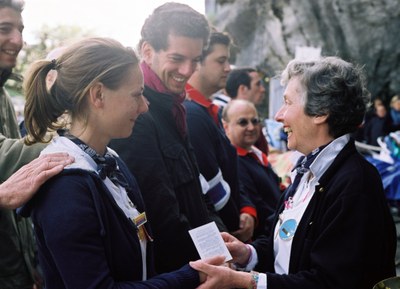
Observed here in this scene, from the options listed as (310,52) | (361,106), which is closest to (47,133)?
(361,106)

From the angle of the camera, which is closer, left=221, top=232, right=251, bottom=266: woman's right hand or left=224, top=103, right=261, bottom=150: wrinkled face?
left=221, top=232, right=251, bottom=266: woman's right hand

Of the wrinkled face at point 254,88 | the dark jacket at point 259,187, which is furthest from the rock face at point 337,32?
the dark jacket at point 259,187

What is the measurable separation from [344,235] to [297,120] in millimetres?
586

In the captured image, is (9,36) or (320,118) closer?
(320,118)

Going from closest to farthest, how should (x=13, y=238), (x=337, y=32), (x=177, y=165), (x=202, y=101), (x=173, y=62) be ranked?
(x=177, y=165)
(x=13, y=238)
(x=173, y=62)
(x=202, y=101)
(x=337, y=32)

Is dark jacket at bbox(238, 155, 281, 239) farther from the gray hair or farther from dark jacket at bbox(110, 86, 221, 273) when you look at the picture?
the gray hair

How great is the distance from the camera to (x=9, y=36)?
101 inches

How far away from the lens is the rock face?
15758mm

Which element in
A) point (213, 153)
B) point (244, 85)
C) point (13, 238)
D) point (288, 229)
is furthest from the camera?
point (244, 85)

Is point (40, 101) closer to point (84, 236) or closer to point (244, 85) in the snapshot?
point (84, 236)

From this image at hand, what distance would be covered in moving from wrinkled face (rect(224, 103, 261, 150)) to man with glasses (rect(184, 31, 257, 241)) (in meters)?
0.55

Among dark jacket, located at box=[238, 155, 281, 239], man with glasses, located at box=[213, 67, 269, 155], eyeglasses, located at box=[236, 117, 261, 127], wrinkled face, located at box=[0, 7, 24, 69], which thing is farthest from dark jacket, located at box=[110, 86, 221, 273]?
man with glasses, located at box=[213, 67, 269, 155]

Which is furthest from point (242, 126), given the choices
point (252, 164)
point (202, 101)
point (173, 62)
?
point (173, 62)

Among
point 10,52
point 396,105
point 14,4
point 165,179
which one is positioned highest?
point 14,4
